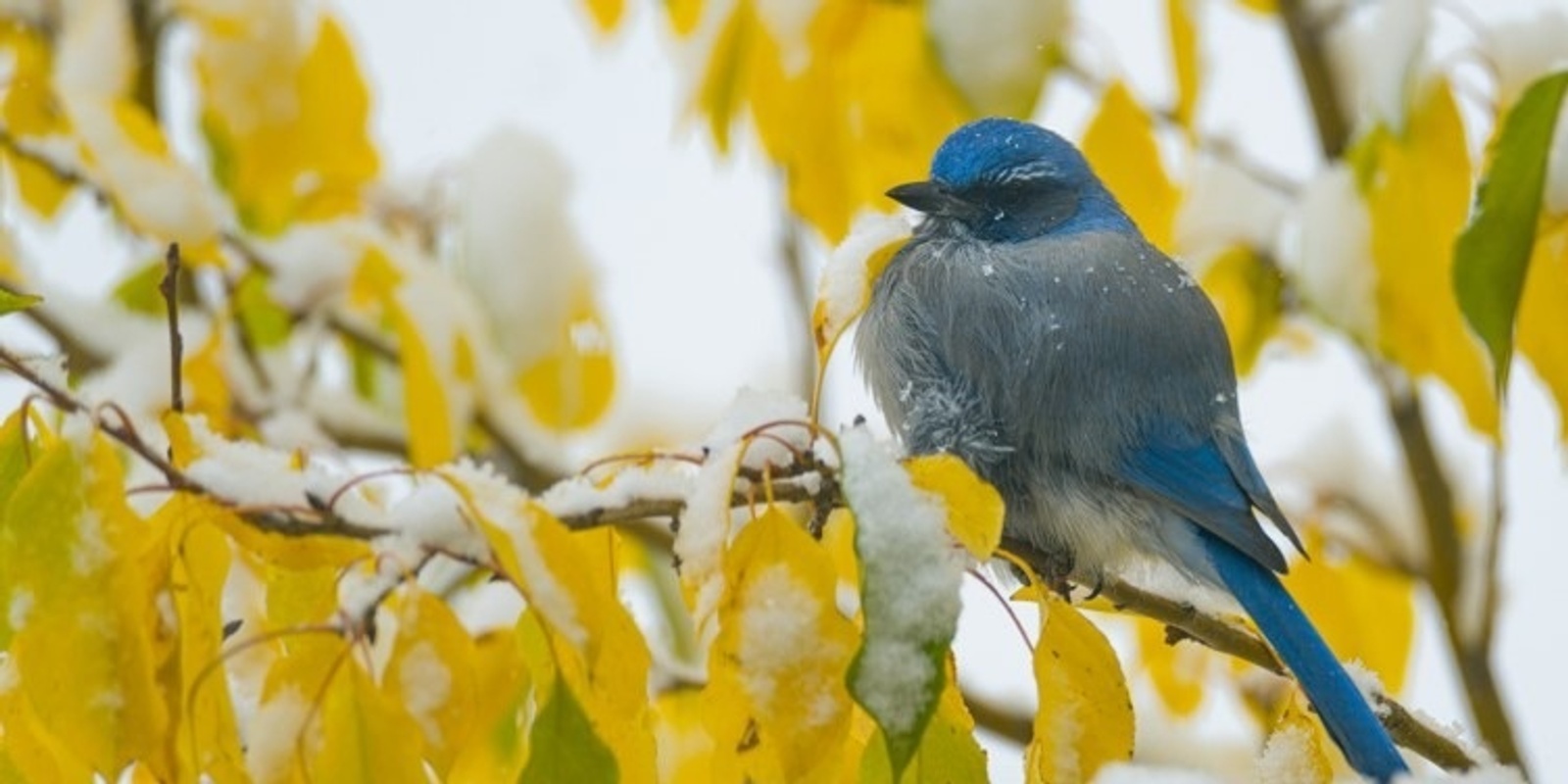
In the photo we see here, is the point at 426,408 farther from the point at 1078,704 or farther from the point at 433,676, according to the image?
the point at 1078,704

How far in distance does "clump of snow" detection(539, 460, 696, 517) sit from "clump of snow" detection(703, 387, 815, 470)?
0.11 ft

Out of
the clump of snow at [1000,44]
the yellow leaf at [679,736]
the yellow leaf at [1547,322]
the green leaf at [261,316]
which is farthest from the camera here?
the green leaf at [261,316]

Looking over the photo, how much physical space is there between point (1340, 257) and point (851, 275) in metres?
0.67

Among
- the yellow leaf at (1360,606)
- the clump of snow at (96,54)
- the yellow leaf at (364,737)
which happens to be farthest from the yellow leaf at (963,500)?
the clump of snow at (96,54)

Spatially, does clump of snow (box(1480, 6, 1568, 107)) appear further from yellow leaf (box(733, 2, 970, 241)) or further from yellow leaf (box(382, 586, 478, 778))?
yellow leaf (box(382, 586, 478, 778))

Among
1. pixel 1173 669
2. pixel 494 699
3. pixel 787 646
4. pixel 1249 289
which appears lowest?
pixel 1173 669

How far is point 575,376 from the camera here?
7.10 feet

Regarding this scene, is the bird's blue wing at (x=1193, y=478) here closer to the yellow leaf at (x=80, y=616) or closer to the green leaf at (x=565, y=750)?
the green leaf at (x=565, y=750)

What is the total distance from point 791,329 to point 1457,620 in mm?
880

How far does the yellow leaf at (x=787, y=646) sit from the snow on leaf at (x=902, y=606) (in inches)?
2.2

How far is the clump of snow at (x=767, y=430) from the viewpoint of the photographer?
1.21 metres

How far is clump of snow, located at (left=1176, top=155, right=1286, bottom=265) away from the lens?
225cm

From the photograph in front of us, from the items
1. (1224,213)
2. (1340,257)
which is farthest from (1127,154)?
(1224,213)

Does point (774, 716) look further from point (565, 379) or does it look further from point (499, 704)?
point (565, 379)
